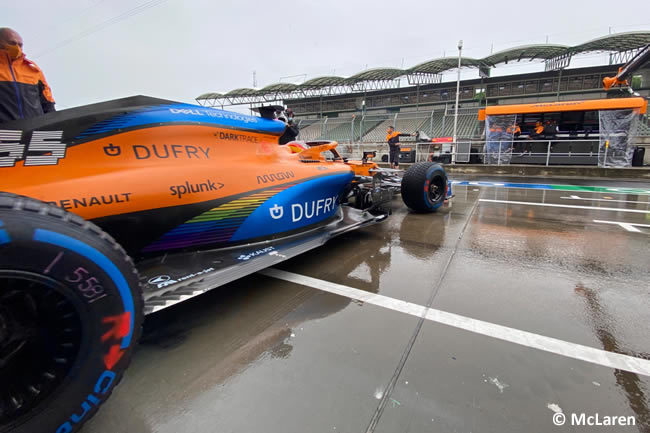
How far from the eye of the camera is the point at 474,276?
8.98 feet

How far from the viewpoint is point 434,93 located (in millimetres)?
33500

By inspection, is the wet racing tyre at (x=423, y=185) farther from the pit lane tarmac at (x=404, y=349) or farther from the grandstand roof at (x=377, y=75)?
the grandstand roof at (x=377, y=75)

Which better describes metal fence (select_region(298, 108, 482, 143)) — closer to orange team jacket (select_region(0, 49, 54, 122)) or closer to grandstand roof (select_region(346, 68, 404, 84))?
grandstand roof (select_region(346, 68, 404, 84))

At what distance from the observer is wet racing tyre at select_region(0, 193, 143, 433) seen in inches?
39.1

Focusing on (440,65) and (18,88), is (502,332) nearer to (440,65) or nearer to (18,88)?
(18,88)

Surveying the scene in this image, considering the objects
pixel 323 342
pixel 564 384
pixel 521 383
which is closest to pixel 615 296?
pixel 564 384

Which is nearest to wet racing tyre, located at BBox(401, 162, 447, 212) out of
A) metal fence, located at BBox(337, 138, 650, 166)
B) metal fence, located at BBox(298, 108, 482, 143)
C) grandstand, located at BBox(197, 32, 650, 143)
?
metal fence, located at BBox(337, 138, 650, 166)

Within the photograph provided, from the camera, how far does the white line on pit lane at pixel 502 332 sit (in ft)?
5.37

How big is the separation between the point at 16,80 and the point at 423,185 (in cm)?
471

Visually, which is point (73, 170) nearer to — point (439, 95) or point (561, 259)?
point (561, 259)

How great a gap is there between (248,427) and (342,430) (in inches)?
15.3

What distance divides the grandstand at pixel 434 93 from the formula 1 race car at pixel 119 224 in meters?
21.7

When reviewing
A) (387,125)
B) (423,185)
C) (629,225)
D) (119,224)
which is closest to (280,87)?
(387,125)

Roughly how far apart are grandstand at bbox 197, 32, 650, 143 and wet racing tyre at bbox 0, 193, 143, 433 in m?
23.4
